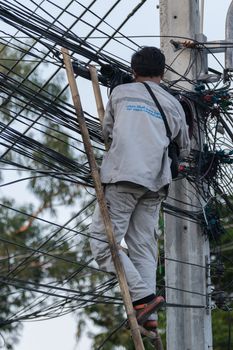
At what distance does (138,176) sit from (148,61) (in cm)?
91

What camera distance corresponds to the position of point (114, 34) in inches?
404

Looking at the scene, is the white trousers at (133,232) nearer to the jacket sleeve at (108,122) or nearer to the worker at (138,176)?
the worker at (138,176)

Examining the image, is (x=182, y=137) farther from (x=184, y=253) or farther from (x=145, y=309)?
(x=184, y=253)

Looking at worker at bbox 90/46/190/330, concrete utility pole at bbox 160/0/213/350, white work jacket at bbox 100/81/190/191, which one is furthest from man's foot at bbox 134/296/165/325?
concrete utility pole at bbox 160/0/213/350

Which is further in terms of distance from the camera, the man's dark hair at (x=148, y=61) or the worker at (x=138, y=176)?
the man's dark hair at (x=148, y=61)

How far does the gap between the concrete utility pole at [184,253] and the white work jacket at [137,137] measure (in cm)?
235

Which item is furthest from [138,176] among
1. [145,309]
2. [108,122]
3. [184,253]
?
[184,253]

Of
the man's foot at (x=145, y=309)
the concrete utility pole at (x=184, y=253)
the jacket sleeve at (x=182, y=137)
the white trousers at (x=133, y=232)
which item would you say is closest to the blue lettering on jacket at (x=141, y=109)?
the jacket sleeve at (x=182, y=137)

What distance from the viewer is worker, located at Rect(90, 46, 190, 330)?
769cm

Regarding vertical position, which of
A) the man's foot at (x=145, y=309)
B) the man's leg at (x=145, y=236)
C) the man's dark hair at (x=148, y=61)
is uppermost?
the man's dark hair at (x=148, y=61)

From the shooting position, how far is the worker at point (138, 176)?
7.69 meters

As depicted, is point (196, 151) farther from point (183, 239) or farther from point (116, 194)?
point (116, 194)

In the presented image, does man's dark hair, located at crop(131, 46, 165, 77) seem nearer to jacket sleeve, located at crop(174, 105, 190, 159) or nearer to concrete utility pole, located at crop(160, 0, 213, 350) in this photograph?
jacket sleeve, located at crop(174, 105, 190, 159)

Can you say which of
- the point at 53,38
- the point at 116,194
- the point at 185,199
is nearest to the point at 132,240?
the point at 116,194
